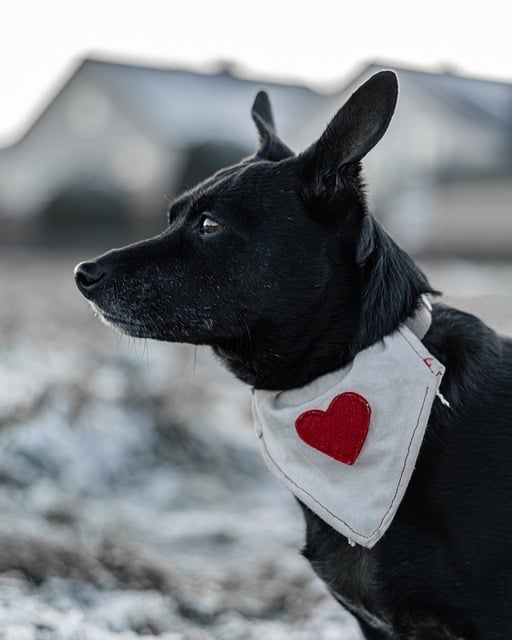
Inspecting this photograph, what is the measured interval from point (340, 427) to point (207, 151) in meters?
17.4

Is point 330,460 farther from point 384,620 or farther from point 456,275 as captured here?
point 456,275

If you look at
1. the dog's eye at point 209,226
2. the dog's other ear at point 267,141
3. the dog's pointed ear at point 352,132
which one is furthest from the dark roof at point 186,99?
the dog's pointed ear at point 352,132

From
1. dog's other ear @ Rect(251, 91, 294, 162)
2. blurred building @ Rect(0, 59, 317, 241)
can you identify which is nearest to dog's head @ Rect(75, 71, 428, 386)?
dog's other ear @ Rect(251, 91, 294, 162)

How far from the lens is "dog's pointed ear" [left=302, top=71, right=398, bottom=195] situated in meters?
2.21

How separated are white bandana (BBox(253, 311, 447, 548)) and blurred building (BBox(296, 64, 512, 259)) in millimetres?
15281

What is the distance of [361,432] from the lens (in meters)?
2.43

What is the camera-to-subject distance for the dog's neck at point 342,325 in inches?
95.0

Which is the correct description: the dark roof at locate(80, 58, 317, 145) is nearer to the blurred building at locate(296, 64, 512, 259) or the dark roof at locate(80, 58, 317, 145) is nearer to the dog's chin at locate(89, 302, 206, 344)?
the blurred building at locate(296, 64, 512, 259)

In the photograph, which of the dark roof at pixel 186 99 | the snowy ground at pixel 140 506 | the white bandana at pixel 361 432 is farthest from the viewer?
the dark roof at pixel 186 99

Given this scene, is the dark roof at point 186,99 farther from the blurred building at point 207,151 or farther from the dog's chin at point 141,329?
the dog's chin at point 141,329

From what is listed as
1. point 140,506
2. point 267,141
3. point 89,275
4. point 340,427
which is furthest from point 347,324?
point 140,506

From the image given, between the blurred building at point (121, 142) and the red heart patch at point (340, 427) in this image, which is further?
the blurred building at point (121, 142)

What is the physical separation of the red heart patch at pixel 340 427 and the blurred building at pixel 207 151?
12177 mm

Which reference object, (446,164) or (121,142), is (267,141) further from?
(121,142)
